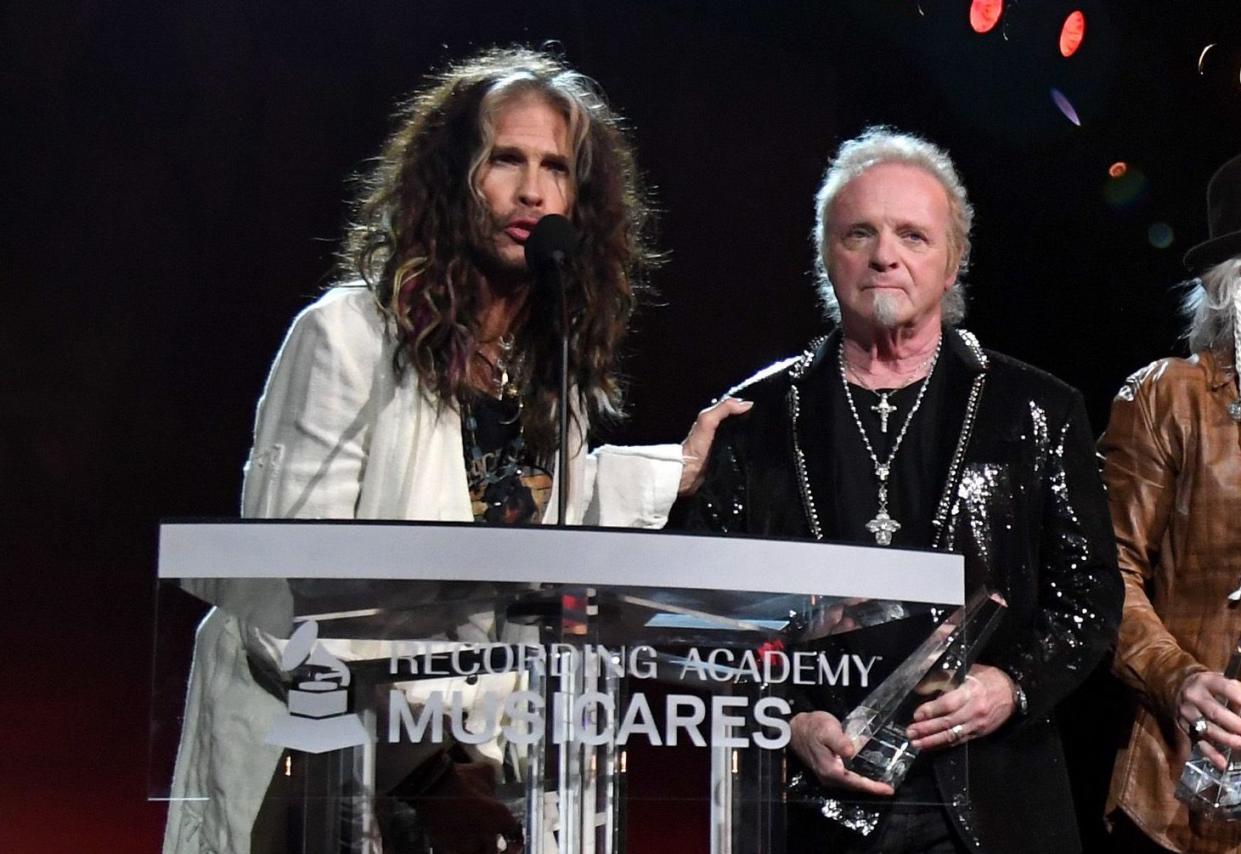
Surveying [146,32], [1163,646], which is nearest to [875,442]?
[1163,646]

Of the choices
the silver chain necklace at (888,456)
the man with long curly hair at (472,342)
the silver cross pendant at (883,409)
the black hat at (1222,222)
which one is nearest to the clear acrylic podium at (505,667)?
the man with long curly hair at (472,342)

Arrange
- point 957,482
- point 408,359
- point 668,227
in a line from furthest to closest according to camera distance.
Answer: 1. point 668,227
2. point 957,482
3. point 408,359

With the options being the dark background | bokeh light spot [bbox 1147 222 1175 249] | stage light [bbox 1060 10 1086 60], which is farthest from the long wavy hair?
stage light [bbox 1060 10 1086 60]

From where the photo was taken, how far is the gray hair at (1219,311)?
303cm

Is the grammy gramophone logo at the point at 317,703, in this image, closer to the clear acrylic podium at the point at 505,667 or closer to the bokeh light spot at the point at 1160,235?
the clear acrylic podium at the point at 505,667

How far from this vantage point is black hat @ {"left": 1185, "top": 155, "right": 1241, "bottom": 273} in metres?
3.09

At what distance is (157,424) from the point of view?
143 inches

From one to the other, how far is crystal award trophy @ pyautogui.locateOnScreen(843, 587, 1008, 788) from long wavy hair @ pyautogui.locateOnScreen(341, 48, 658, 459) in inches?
33.3

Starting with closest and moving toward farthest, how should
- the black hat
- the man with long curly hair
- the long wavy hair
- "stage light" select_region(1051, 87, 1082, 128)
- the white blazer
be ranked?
the white blazer
the man with long curly hair
the long wavy hair
the black hat
"stage light" select_region(1051, 87, 1082, 128)

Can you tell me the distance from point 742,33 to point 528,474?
2.00m

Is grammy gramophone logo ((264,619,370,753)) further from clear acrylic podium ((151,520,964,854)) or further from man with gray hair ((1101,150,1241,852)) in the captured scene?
man with gray hair ((1101,150,1241,852))

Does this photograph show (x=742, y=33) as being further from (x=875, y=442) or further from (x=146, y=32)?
(x=875, y=442)

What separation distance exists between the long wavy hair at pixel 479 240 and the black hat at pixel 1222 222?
3.39 feet

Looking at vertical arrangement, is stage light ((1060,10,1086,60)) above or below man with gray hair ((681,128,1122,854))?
above
